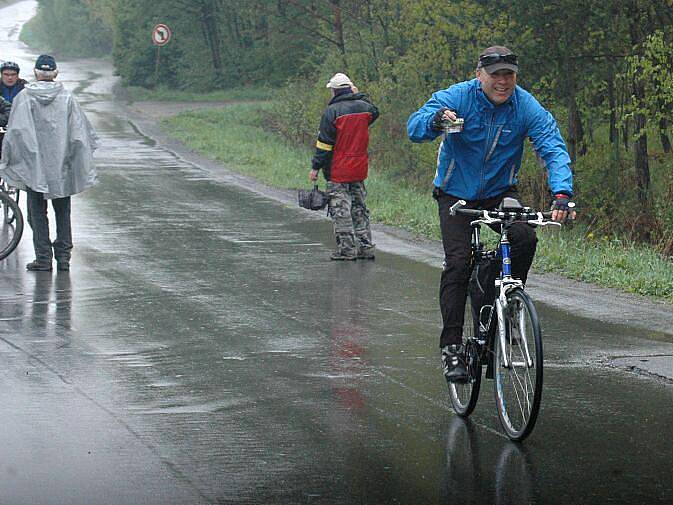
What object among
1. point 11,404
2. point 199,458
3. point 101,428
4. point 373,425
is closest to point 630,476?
point 373,425

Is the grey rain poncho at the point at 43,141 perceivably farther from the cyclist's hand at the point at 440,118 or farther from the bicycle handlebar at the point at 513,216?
the bicycle handlebar at the point at 513,216

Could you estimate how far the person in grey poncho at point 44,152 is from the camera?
511 inches

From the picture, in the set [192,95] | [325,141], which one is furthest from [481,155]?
[192,95]

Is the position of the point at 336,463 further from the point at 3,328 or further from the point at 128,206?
the point at 128,206

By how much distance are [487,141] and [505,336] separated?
1090 mm

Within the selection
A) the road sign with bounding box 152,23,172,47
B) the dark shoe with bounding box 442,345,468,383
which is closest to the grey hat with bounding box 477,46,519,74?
the dark shoe with bounding box 442,345,468,383

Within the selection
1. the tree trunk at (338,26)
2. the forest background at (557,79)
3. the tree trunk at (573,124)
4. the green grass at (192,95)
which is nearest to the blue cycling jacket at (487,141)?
the forest background at (557,79)

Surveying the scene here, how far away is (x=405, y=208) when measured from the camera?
1850 centimetres

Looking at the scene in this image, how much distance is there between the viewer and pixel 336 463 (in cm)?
630

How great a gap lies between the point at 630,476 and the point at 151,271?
7.44m

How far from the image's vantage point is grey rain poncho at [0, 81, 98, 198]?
12984 mm

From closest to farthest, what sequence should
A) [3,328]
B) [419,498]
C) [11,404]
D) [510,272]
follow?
[419,498] → [510,272] → [11,404] → [3,328]

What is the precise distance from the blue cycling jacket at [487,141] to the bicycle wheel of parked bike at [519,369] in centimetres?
79

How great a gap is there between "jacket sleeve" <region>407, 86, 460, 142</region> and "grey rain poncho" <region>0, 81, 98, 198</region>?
6554 mm
